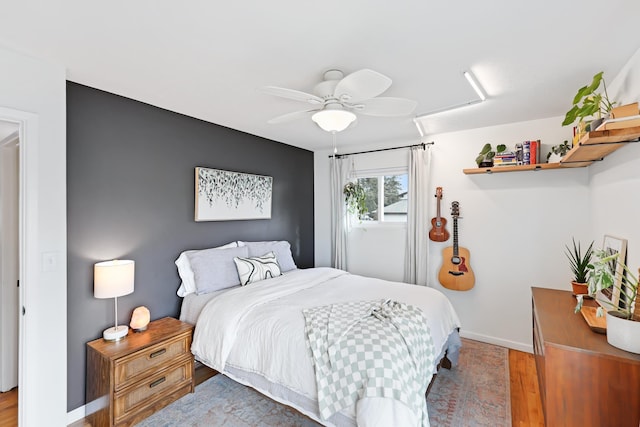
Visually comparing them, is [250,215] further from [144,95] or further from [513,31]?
[513,31]

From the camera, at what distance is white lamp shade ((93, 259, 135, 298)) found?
84.0 inches

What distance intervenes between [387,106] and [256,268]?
6.66 feet

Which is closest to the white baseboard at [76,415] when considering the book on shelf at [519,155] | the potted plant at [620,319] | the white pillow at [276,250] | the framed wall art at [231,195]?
the framed wall art at [231,195]

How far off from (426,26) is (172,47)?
146cm

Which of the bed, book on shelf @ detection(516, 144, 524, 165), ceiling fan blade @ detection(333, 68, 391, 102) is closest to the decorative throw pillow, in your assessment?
the bed

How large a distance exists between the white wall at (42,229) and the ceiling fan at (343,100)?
1.47m

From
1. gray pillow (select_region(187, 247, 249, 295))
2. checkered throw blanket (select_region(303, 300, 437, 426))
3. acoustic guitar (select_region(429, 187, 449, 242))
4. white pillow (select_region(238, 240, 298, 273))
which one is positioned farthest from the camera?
acoustic guitar (select_region(429, 187, 449, 242))

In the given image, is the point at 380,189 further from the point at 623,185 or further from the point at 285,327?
the point at 285,327

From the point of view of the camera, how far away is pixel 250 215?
3664 mm

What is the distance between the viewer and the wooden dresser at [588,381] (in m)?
1.41

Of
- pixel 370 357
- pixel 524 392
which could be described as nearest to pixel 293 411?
pixel 370 357

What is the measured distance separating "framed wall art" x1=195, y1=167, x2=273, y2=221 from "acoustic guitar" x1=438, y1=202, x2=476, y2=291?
7.61 feet

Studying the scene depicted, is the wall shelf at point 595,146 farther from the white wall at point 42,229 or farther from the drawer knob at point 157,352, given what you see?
the white wall at point 42,229

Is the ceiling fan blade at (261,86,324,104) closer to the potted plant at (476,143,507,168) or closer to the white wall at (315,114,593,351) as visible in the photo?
the potted plant at (476,143,507,168)
